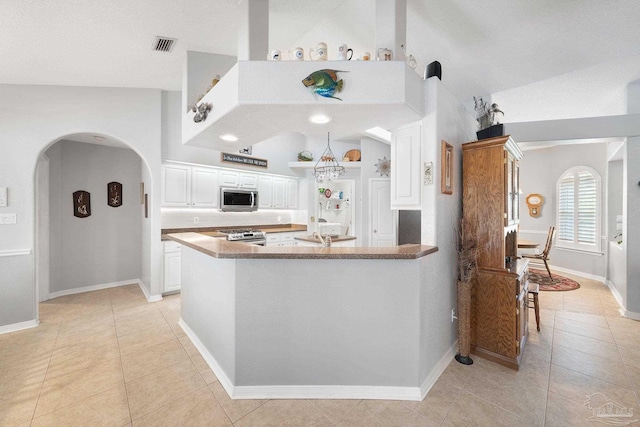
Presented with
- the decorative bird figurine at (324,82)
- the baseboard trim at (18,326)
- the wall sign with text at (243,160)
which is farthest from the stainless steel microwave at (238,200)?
the decorative bird figurine at (324,82)

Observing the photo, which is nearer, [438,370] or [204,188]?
[438,370]

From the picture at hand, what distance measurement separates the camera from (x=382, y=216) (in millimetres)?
5969

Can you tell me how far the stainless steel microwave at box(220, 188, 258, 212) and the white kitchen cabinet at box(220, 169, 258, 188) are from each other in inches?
5.3

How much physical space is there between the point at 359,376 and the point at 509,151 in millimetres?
2460

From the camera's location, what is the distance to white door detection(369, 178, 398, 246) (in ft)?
19.5

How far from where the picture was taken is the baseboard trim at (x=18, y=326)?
316 cm

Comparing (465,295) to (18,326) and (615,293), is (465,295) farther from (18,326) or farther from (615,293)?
(18,326)

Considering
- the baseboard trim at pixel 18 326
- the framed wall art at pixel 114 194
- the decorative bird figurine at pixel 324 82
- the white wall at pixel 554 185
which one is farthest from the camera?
the white wall at pixel 554 185

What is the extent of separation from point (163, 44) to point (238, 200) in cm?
287

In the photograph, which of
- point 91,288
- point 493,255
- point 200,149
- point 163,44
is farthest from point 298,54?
point 91,288

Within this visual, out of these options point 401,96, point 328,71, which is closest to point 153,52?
point 328,71

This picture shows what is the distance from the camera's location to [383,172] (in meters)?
5.89

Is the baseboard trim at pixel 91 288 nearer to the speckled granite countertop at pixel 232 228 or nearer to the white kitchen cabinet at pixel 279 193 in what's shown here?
the speckled granite countertop at pixel 232 228

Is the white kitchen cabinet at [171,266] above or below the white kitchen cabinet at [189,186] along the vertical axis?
below
